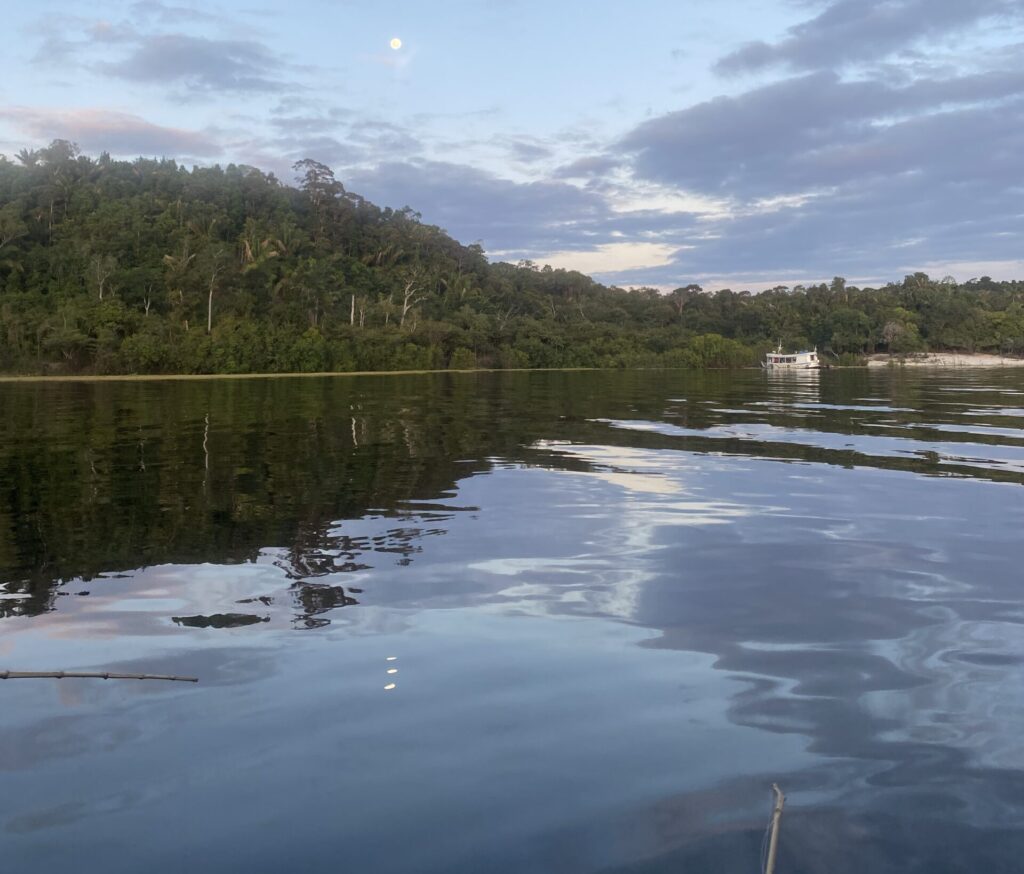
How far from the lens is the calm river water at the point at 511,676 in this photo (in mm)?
4027

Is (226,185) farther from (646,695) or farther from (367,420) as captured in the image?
(646,695)

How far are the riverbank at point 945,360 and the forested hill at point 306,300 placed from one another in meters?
3.50

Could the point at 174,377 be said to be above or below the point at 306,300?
below

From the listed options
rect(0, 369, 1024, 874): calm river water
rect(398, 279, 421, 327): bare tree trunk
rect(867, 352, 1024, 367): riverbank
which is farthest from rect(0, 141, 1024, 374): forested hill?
rect(0, 369, 1024, 874): calm river water

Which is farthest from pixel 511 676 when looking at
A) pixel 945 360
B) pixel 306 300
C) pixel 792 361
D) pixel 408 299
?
pixel 945 360

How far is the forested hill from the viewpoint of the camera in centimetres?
8931

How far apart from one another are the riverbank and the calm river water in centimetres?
15417

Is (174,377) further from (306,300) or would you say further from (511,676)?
(511,676)

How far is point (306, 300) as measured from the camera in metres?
106

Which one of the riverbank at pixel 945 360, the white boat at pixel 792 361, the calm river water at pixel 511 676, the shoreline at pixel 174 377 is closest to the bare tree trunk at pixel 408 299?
the shoreline at pixel 174 377

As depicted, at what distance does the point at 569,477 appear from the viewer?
15.5m

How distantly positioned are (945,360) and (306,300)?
11659 cm

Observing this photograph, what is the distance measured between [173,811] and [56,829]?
0.50m

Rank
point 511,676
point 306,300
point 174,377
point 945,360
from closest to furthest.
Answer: point 511,676 → point 174,377 → point 306,300 → point 945,360
